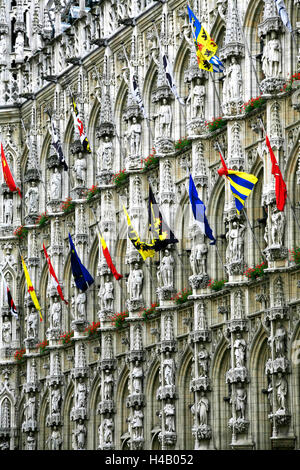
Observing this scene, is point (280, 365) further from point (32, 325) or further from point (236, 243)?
point (32, 325)

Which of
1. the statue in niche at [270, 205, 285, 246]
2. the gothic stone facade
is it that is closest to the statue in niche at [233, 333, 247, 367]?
the gothic stone facade

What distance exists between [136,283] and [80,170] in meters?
8.31

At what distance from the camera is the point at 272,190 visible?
5197cm

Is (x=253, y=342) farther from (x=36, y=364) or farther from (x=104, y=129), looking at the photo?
(x=36, y=364)

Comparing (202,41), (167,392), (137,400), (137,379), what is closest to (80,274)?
(137,379)

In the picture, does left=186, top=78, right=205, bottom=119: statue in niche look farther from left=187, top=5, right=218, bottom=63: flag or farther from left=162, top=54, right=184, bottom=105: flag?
left=187, top=5, right=218, bottom=63: flag

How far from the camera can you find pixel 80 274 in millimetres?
64188

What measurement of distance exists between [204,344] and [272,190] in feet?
22.7

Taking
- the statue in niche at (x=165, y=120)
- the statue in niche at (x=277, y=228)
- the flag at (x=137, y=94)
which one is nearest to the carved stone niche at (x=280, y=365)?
the statue in niche at (x=277, y=228)

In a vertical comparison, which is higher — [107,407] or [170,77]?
[170,77]

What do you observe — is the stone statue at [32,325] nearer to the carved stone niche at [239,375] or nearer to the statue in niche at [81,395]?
the statue in niche at [81,395]

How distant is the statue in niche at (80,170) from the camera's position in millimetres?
68000

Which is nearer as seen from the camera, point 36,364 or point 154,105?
point 154,105
